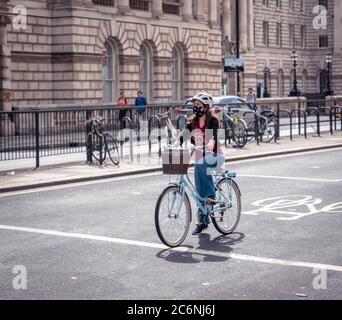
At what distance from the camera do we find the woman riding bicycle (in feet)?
32.9

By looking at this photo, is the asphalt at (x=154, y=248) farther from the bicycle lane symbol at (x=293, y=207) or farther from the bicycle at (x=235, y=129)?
the bicycle at (x=235, y=129)

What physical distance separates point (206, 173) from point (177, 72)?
35.7 m

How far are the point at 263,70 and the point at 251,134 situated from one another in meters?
53.7

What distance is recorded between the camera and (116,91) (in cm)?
3988

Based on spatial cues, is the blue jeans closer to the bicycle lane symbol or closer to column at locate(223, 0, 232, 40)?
the bicycle lane symbol

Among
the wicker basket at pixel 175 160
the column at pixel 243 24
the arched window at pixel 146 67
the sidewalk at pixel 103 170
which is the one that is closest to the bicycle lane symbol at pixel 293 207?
the wicker basket at pixel 175 160

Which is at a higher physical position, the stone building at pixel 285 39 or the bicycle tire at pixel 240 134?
the stone building at pixel 285 39

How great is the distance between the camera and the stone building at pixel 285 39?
226 feet

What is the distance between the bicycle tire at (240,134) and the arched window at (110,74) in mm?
15934

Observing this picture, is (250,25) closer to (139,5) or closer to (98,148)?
(139,5)

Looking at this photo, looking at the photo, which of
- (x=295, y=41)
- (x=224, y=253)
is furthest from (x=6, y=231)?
(x=295, y=41)

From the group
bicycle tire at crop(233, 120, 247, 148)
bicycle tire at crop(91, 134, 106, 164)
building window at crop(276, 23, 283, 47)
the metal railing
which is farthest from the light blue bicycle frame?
building window at crop(276, 23, 283, 47)
